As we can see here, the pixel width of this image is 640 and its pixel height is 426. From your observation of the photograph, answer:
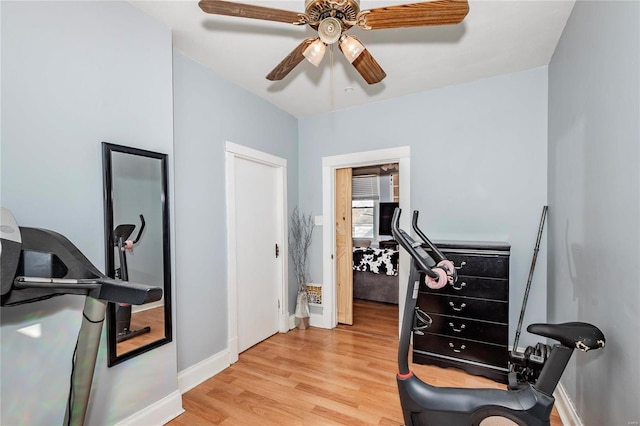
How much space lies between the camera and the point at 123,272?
69.3 inches

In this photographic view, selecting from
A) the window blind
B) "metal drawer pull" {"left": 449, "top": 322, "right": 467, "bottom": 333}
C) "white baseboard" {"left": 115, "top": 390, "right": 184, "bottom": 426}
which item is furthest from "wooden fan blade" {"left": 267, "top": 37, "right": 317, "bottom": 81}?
the window blind

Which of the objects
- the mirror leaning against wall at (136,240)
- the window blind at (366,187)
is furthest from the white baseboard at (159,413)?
the window blind at (366,187)

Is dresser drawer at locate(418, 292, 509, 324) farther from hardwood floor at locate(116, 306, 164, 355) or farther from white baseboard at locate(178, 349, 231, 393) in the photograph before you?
hardwood floor at locate(116, 306, 164, 355)

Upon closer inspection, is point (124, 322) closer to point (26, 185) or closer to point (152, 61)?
point (26, 185)

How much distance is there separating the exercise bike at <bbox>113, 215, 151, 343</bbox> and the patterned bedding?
3243 mm

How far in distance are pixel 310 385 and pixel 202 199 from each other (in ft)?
5.84

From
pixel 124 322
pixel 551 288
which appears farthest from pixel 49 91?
pixel 551 288

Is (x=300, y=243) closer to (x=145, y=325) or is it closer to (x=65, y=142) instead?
(x=145, y=325)

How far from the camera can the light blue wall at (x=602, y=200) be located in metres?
1.17

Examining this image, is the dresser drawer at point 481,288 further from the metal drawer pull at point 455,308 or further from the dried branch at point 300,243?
the dried branch at point 300,243

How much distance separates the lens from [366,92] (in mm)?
3082

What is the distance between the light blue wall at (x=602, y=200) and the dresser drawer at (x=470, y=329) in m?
0.44

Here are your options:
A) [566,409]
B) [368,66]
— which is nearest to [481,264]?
[566,409]

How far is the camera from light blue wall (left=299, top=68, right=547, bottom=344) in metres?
2.64
